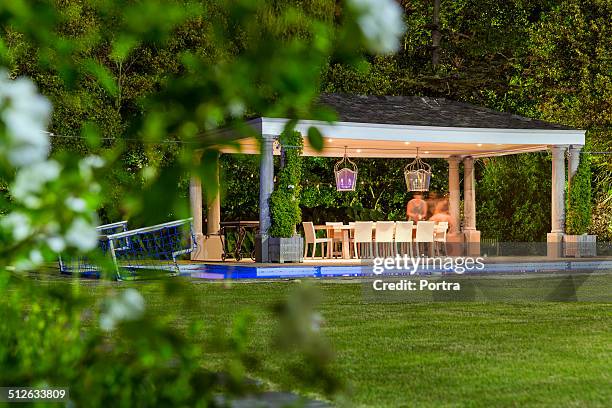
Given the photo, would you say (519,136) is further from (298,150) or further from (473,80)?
(473,80)

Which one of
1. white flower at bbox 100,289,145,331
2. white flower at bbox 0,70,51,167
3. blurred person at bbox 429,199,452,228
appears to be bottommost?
blurred person at bbox 429,199,452,228

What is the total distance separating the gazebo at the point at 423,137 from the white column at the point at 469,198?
286mm

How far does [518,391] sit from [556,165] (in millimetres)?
15287

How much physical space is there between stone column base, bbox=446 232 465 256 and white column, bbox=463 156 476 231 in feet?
0.88

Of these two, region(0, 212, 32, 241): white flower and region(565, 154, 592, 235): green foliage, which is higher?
region(0, 212, 32, 241): white flower

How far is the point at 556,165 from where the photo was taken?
20047 mm

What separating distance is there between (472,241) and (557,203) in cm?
307

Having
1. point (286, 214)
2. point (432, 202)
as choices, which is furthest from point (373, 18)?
point (432, 202)

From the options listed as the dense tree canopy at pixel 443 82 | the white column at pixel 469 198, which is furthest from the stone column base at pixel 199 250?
the white column at pixel 469 198

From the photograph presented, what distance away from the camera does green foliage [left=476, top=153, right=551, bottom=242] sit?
73.3ft

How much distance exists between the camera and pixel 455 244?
2236 cm

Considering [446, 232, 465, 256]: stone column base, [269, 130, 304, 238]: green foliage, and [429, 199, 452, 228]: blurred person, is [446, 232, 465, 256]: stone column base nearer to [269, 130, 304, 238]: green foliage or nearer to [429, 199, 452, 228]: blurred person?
[429, 199, 452, 228]: blurred person

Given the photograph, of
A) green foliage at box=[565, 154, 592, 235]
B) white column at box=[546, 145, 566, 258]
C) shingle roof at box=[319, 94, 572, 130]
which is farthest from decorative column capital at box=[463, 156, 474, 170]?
green foliage at box=[565, 154, 592, 235]

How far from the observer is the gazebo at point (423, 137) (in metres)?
18.6
